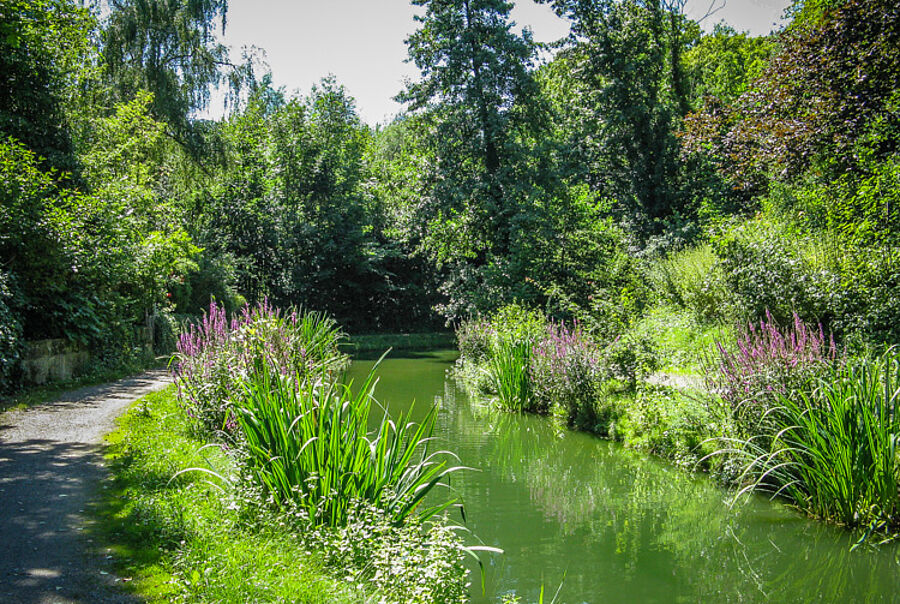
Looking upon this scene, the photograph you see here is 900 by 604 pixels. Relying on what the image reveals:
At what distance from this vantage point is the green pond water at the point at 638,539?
15.5ft

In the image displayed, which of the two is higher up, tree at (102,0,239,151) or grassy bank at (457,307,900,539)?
tree at (102,0,239,151)

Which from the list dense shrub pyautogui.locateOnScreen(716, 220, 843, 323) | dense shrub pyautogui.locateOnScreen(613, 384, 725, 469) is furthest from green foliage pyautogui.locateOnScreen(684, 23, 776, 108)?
dense shrub pyautogui.locateOnScreen(613, 384, 725, 469)

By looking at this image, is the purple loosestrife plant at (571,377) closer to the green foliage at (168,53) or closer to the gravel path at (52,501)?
the gravel path at (52,501)

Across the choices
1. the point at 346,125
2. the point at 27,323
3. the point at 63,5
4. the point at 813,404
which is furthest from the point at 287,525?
the point at 346,125

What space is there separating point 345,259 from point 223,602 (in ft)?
89.5

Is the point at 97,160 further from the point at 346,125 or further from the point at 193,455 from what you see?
the point at 346,125

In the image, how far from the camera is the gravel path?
11.0 ft

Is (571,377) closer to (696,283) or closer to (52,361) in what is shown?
(696,283)

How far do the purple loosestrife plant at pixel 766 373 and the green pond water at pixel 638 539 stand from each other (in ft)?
3.07

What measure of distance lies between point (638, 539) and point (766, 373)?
89.8 inches

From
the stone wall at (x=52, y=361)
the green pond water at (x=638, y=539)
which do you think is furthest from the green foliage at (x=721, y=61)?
the stone wall at (x=52, y=361)

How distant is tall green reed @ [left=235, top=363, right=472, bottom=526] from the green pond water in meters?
1.08

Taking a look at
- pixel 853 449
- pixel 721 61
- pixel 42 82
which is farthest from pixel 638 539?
pixel 721 61

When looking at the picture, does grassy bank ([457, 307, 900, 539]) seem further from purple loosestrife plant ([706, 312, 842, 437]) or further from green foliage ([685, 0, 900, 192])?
green foliage ([685, 0, 900, 192])
